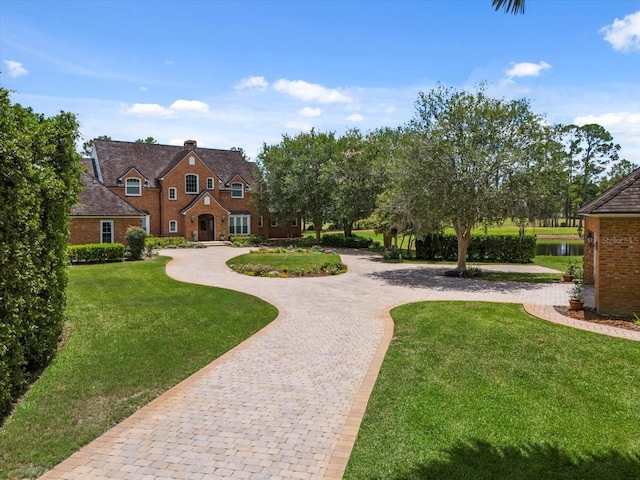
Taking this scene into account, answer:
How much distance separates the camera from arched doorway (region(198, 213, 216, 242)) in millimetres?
42656

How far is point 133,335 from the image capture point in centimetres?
1003

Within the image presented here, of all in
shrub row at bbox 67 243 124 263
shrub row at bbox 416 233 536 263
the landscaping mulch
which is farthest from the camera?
shrub row at bbox 416 233 536 263

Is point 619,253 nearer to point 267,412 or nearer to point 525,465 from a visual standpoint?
point 525,465

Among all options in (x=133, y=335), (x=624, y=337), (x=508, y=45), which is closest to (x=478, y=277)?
(x=624, y=337)

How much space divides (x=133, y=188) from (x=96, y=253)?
1759cm

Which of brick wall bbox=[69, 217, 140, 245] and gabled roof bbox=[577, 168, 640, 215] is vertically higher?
gabled roof bbox=[577, 168, 640, 215]

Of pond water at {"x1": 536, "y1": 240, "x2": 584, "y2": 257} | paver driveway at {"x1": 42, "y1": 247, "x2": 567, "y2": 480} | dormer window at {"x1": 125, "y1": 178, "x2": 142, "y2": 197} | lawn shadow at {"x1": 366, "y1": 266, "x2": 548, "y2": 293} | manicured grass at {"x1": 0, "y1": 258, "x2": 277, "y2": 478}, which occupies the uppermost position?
dormer window at {"x1": 125, "y1": 178, "x2": 142, "y2": 197}

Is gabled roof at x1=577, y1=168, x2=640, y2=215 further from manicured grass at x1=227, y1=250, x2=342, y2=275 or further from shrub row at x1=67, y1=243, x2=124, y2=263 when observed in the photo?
shrub row at x1=67, y1=243, x2=124, y2=263

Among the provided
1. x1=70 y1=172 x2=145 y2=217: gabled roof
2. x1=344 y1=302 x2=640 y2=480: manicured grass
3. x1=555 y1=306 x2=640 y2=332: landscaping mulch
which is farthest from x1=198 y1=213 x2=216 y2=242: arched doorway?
x1=344 y1=302 x2=640 y2=480: manicured grass

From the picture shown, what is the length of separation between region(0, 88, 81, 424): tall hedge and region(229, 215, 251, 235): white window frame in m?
34.2

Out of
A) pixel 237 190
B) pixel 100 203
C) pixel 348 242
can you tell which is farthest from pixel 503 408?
pixel 237 190

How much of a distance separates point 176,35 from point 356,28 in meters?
5.39

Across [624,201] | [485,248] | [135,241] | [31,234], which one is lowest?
[485,248]

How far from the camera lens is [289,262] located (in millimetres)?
22453
